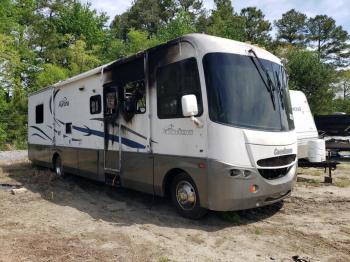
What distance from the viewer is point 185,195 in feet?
23.3

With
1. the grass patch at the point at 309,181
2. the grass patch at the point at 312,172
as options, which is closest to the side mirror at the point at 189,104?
the grass patch at the point at 309,181

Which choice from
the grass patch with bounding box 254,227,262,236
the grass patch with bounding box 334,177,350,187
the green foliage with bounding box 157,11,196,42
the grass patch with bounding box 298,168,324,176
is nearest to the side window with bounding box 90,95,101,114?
the grass patch with bounding box 254,227,262,236

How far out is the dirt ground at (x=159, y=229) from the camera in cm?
546

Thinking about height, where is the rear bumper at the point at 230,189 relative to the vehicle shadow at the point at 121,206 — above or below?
above

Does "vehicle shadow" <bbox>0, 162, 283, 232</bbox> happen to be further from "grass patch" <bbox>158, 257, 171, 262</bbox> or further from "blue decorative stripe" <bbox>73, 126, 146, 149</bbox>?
"grass patch" <bbox>158, 257, 171, 262</bbox>

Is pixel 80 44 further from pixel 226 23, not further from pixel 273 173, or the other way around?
pixel 273 173

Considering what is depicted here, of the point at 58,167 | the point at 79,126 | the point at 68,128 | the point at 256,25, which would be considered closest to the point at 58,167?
the point at 58,167

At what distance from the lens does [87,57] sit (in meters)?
33.8

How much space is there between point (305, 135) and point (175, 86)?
688 cm

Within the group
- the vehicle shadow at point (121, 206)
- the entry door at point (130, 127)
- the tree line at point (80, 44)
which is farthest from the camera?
the tree line at point (80, 44)

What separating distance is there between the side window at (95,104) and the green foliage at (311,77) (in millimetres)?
26766

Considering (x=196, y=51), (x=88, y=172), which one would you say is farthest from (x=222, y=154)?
(x=88, y=172)

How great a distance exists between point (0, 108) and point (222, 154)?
86.9 ft

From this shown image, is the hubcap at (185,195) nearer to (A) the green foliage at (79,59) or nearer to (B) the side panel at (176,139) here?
(B) the side panel at (176,139)
